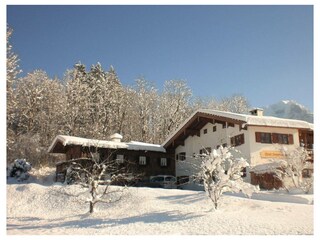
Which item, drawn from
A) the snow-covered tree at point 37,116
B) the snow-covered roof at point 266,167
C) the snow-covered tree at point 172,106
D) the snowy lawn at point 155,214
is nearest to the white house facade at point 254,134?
the snow-covered roof at point 266,167

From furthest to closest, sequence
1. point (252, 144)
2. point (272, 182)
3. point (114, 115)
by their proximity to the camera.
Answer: point (114, 115) < point (252, 144) < point (272, 182)

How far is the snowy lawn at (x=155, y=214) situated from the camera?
13.6 meters

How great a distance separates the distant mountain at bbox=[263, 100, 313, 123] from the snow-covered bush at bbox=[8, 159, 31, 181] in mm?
40838

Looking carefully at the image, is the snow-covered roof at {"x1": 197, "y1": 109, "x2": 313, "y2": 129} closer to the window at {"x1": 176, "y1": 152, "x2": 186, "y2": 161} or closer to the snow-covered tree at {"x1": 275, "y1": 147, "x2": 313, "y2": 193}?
the snow-covered tree at {"x1": 275, "y1": 147, "x2": 313, "y2": 193}

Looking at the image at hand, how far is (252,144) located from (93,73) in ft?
107

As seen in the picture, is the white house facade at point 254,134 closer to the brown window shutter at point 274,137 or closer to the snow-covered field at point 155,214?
the brown window shutter at point 274,137

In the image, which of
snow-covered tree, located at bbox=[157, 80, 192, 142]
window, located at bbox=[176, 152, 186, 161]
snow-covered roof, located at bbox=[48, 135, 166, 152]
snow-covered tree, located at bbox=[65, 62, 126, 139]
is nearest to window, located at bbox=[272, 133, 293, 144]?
window, located at bbox=[176, 152, 186, 161]

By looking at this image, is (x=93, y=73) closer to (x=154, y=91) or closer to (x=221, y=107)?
(x=154, y=91)

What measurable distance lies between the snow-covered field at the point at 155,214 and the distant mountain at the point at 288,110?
40.2 m

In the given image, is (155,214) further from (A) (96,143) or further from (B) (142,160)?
(B) (142,160)

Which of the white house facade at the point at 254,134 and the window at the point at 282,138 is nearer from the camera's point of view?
the white house facade at the point at 254,134

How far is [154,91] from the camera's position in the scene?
151 feet
